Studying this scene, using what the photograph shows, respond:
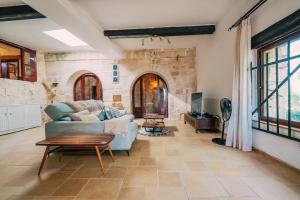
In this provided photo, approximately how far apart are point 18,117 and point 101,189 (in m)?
4.76

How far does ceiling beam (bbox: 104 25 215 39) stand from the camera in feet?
13.7

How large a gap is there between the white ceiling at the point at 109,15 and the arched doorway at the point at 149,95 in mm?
2643

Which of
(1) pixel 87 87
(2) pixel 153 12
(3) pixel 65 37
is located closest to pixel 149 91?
(1) pixel 87 87

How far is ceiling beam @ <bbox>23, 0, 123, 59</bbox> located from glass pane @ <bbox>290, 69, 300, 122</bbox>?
3.75m

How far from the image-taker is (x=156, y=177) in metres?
1.96

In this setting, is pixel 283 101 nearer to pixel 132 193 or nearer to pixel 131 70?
pixel 132 193

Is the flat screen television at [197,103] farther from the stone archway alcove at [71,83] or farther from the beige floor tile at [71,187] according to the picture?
the stone archway alcove at [71,83]

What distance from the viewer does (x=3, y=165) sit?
2.42 m

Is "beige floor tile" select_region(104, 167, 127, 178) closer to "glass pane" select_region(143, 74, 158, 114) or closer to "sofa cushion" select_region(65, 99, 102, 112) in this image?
"sofa cushion" select_region(65, 99, 102, 112)

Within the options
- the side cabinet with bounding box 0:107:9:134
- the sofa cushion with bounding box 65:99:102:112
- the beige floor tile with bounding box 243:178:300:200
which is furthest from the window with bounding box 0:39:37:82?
the beige floor tile with bounding box 243:178:300:200

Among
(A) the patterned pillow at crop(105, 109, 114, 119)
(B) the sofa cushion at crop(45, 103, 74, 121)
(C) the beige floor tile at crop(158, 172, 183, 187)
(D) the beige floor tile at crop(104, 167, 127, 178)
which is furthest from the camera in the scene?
(A) the patterned pillow at crop(105, 109, 114, 119)

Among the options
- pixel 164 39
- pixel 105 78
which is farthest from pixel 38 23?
pixel 164 39

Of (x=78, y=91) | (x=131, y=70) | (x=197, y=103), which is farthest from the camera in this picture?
(x=78, y=91)

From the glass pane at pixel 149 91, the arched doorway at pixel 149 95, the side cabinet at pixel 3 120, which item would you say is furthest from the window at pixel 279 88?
the side cabinet at pixel 3 120
